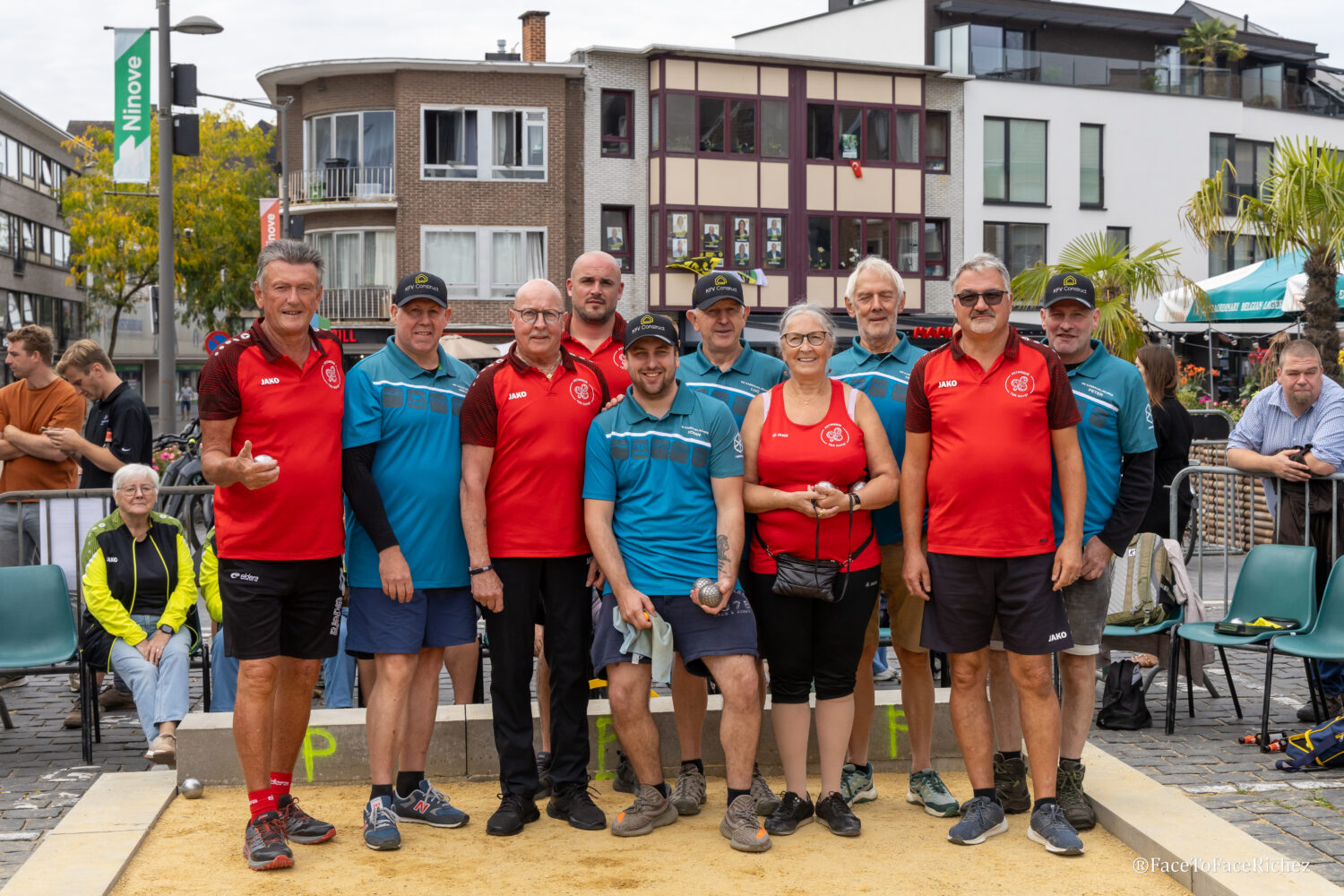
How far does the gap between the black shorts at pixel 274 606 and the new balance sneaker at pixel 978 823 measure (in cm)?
263

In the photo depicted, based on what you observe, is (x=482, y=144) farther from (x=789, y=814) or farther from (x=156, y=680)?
(x=789, y=814)

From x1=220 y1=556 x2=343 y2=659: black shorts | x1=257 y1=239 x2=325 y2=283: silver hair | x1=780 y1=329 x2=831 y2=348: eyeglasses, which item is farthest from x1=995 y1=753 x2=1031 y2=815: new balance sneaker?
x1=257 y1=239 x2=325 y2=283: silver hair

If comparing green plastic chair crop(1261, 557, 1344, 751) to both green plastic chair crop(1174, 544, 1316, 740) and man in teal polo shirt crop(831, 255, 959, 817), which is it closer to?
green plastic chair crop(1174, 544, 1316, 740)

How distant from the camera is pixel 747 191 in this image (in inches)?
1430

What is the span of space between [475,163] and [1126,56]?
2283cm

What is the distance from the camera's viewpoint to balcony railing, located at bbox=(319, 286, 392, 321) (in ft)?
120

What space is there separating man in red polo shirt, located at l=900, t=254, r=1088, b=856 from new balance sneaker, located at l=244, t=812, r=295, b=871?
2.58m

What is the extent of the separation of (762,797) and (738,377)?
5.89 ft

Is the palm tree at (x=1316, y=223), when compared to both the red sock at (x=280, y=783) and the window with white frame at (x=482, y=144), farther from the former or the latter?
the window with white frame at (x=482, y=144)

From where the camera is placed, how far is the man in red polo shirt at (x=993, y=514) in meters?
5.12

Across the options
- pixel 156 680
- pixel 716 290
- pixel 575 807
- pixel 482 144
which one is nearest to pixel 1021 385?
pixel 716 290

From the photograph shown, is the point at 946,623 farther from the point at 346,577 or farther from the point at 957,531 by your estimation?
the point at 346,577

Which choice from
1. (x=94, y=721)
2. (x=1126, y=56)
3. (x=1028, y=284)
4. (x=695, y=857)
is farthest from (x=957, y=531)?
(x=1126, y=56)

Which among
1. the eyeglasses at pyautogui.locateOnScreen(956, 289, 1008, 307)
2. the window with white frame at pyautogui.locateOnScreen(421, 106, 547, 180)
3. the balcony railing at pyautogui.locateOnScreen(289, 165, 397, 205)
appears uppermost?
the window with white frame at pyautogui.locateOnScreen(421, 106, 547, 180)
